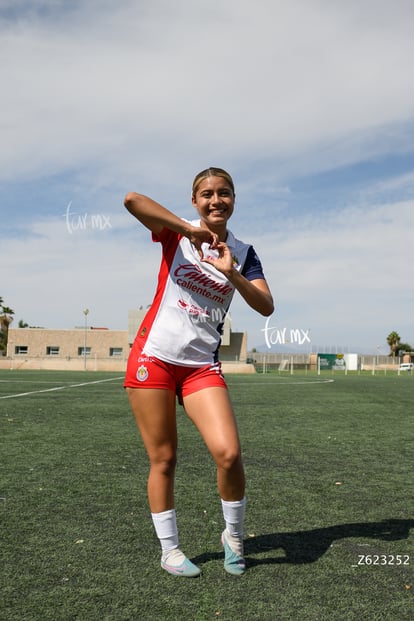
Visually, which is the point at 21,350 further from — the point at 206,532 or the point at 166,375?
the point at 166,375

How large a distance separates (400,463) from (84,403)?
8.57 m

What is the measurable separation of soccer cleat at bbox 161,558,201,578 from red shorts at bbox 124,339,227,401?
93 centimetres

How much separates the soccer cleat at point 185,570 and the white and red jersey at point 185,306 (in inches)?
43.2

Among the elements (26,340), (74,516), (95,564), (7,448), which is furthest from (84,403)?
(26,340)

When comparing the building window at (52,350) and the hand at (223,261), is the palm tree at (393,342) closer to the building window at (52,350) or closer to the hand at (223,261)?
the building window at (52,350)

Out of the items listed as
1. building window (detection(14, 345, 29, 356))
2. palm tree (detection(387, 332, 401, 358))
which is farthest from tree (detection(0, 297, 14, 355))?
palm tree (detection(387, 332, 401, 358))

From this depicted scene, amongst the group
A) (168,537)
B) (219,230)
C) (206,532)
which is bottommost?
(206,532)

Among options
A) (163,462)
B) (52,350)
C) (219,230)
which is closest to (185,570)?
(163,462)

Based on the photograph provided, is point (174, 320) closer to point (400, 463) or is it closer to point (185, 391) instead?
point (185, 391)

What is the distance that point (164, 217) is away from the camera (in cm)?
334

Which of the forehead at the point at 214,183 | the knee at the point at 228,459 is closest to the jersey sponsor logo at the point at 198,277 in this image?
the forehead at the point at 214,183

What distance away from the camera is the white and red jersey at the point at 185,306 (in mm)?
3539

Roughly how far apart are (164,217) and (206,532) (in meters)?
2.20

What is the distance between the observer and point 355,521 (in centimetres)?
454
